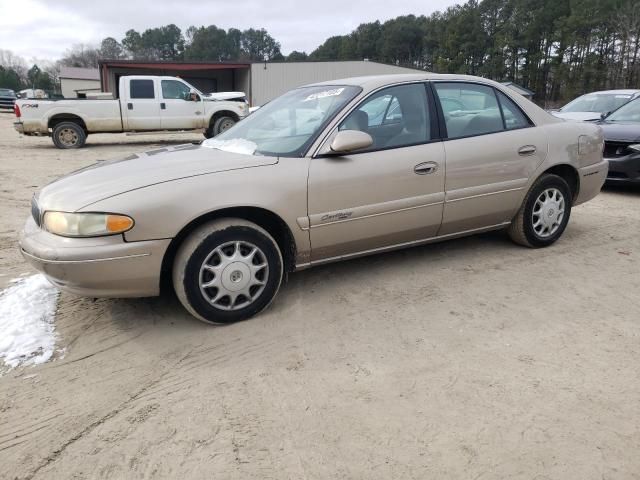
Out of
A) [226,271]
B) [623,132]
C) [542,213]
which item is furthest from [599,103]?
[226,271]

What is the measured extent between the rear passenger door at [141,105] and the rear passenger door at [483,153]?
35.8 ft

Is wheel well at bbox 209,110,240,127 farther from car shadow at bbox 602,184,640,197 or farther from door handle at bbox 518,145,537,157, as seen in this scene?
door handle at bbox 518,145,537,157

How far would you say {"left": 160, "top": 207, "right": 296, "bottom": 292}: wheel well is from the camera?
3109 mm

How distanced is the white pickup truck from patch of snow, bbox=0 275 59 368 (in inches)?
364

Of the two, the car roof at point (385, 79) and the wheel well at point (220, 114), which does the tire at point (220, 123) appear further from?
the car roof at point (385, 79)

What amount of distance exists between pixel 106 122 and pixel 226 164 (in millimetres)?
11107

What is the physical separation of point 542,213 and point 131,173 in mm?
3508

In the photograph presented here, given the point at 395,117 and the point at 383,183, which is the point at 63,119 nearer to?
the point at 395,117

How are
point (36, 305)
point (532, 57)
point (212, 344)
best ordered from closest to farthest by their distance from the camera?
point (212, 344), point (36, 305), point (532, 57)

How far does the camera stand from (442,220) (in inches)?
157

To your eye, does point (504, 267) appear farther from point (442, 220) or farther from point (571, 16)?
point (571, 16)

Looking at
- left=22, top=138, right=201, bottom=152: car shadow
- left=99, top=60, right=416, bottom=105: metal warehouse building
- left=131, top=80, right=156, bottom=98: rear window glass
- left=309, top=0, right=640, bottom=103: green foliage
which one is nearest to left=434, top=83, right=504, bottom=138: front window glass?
left=22, top=138, right=201, bottom=152: car shadow

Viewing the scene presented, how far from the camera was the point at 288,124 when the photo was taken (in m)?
3.89

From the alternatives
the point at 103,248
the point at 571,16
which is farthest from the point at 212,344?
the point at 571,16
